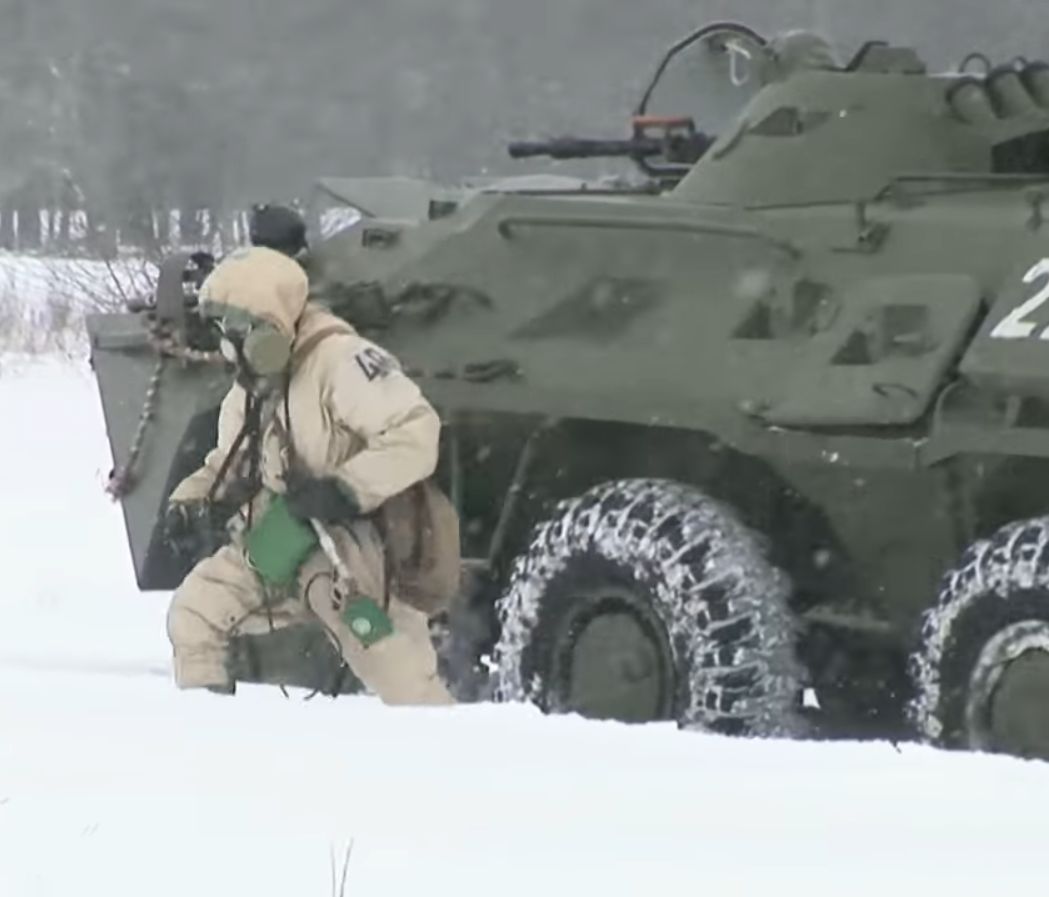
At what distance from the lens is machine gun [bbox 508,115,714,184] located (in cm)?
1053

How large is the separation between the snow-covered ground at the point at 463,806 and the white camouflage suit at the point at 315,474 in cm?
78

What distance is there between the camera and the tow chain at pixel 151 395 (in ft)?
31.6

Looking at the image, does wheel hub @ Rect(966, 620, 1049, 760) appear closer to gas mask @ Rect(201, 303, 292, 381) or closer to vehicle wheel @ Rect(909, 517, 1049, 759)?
vehicle wheel @ Rect(909, 517, 1049, 759)

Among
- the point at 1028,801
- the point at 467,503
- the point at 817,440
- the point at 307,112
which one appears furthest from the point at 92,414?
the point at 1028,801

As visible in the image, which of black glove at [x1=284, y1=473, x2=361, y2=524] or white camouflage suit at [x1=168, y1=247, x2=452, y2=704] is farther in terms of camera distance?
white camouflage suit at [x1=168, y1=247, x2=452, y2=704]

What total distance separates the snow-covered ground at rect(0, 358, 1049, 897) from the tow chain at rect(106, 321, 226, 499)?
2572 mm

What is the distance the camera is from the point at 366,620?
7.75 m

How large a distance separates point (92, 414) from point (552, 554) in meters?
12.9

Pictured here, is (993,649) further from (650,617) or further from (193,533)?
(193,533)

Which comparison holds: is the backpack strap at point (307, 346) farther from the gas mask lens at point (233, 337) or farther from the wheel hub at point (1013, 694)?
the wheel hub at point (1013, 694)

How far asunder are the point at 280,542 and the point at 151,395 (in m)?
2.02

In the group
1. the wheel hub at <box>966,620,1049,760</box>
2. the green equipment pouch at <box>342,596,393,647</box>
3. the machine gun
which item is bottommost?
the wheel hub at <box>966,620,1049,760</box>

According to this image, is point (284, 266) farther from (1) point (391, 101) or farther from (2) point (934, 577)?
(1) point (391, 101)

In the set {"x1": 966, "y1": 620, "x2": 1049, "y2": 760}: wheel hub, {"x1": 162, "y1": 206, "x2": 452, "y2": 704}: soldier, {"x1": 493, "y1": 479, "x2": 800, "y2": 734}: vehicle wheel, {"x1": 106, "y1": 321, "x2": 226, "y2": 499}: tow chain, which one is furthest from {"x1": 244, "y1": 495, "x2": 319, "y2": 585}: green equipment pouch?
{"x1": 106, "y1": 321, "x2": 226, "y2": 499}: tow chain
